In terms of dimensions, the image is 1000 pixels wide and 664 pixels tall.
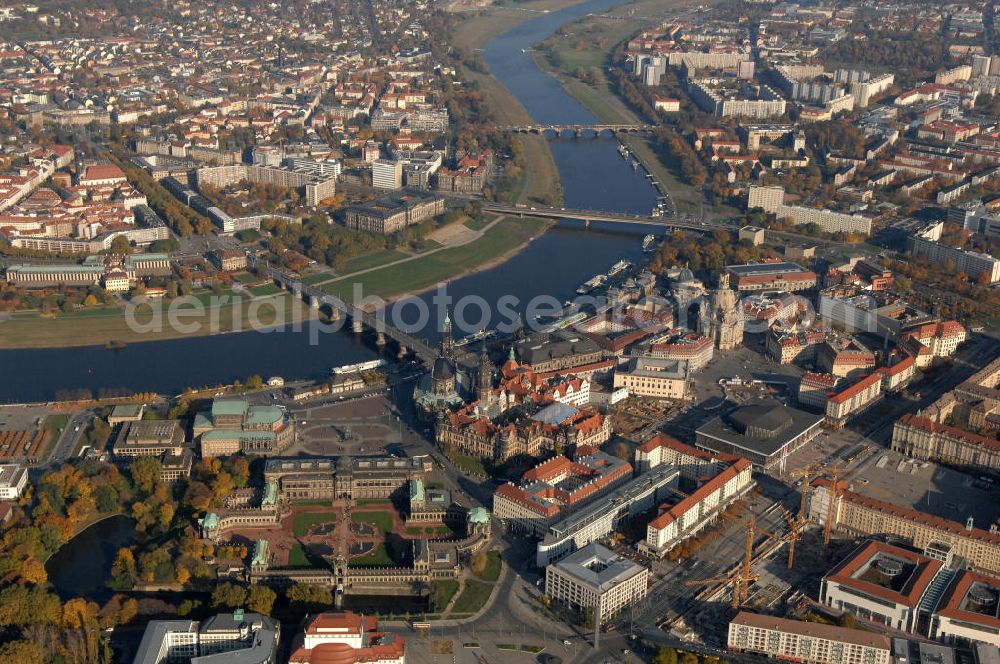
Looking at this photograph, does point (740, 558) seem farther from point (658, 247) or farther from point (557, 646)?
point (658, 247)

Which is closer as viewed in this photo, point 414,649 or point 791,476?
point 414,649

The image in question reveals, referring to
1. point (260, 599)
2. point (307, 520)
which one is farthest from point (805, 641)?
point (307, 520)

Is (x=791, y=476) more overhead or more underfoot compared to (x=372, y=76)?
more underfoot

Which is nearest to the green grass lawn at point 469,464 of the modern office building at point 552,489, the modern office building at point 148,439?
the modern office building at point 552,489

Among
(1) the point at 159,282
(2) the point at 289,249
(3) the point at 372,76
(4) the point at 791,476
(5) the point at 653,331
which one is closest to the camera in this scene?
(4) the point at 791,476

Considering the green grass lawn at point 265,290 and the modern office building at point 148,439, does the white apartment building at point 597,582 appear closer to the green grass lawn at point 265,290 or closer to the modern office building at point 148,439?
the modern office building at point 148,439

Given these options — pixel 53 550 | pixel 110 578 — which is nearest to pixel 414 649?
pixel 110 578

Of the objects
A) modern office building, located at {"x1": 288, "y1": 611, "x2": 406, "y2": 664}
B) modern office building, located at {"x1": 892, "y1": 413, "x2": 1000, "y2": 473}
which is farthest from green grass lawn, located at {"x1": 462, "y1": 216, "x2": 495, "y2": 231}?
modern office building, located at {"x1": 288, "y1": 611, "x2": 406, "y2": 664}
